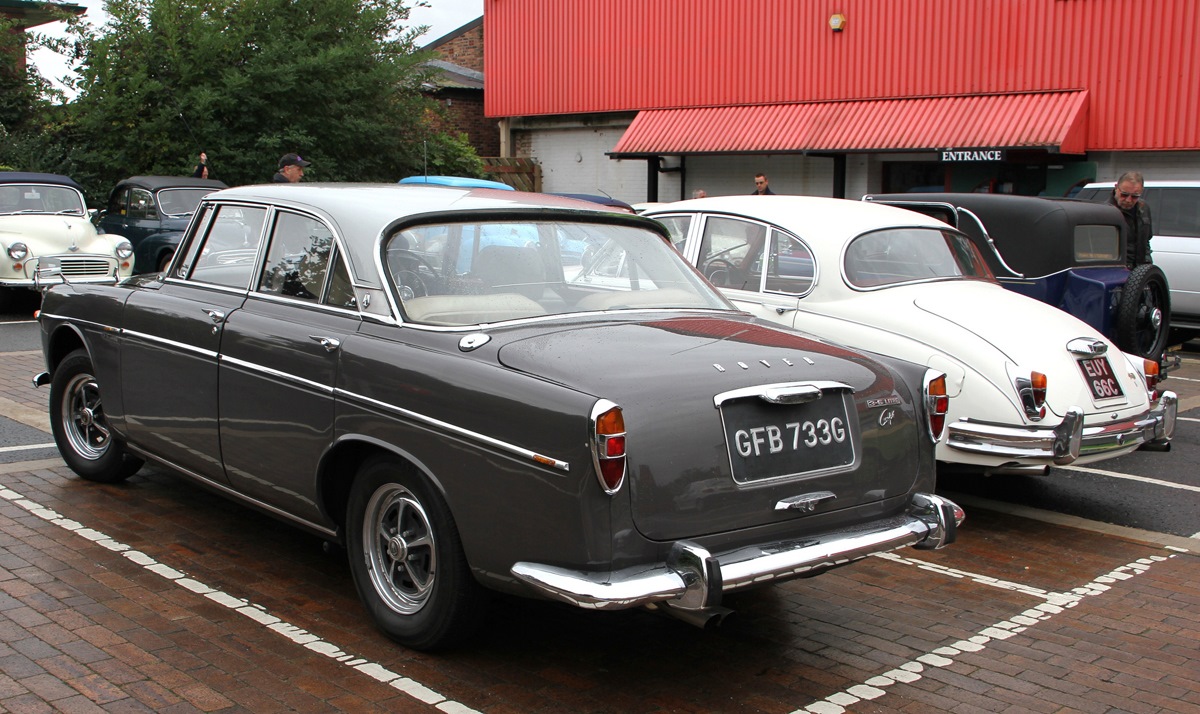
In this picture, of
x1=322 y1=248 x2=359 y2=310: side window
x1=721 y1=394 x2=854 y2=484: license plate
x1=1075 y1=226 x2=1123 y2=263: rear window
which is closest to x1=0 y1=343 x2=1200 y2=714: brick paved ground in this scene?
x1=721 y1=394 x2=854 y2=484: license plate

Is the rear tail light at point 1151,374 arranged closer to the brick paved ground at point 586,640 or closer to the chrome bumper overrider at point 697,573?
the brick paved ground at point 586,640

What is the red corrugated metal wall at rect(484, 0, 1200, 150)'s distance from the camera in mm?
18516

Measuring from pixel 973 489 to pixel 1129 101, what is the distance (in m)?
13.8

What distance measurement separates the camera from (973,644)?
463 cm

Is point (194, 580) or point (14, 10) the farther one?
point (14, 10)

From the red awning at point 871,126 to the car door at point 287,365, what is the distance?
53.9ft

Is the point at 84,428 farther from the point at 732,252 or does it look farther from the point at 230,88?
the point at 230,88

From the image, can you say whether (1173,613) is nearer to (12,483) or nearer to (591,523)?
(591,523)

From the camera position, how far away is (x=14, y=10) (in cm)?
2895

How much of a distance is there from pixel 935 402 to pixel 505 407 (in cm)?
180

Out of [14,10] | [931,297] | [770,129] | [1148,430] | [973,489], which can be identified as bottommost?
[973,489]

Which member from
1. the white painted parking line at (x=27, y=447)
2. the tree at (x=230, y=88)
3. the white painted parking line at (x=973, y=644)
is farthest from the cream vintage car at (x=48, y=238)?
the white painted parking line at (x=973, y=644)

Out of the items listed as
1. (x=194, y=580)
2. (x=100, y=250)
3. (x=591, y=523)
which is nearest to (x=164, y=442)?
(x=194, y=580)

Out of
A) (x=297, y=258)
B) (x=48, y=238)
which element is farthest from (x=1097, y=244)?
(x=48, y=238)
